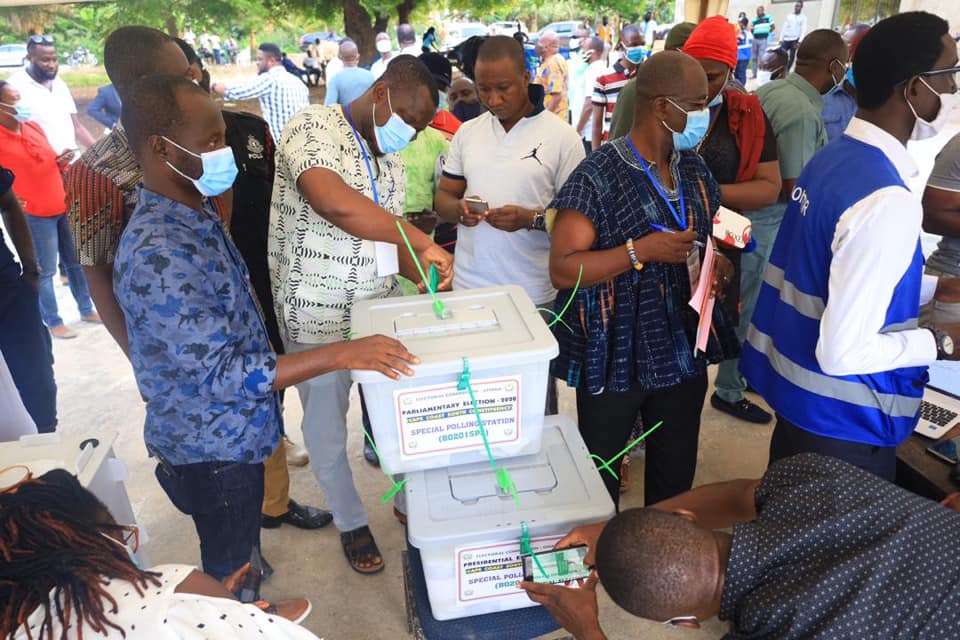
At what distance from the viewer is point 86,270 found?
180cm

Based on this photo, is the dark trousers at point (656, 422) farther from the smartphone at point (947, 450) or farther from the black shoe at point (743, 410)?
the black shoe at point (743, 410)

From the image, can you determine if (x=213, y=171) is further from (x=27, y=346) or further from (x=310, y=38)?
(x=310, y=38)

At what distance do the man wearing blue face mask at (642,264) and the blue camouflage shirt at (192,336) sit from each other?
32.3 inches

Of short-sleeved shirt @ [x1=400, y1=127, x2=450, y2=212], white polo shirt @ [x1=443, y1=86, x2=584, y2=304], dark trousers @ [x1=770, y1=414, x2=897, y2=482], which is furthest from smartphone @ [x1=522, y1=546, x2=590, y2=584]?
short-sleeved shirt @ [x1=400, y1=127, x2=450, y2=212]

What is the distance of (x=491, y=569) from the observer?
1289mm

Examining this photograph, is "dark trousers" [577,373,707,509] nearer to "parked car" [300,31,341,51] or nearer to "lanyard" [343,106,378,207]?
"lanyard" [343,106,378,207]

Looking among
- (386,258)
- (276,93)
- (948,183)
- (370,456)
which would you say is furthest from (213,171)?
(276,93)

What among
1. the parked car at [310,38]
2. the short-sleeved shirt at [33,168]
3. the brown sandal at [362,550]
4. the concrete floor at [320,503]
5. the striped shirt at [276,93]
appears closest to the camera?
the concrete floor at [320,503]

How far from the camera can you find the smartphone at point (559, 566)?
4.11 ft

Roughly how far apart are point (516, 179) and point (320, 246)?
757 mm

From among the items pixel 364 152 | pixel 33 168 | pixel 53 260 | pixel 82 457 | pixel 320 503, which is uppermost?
pixel 364 152

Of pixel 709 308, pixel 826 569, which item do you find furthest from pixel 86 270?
pixel 826 569

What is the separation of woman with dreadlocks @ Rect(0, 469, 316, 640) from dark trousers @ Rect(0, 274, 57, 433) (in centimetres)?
159

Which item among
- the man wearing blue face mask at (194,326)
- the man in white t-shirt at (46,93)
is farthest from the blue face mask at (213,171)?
the man in white t-shirt at (46,93)
